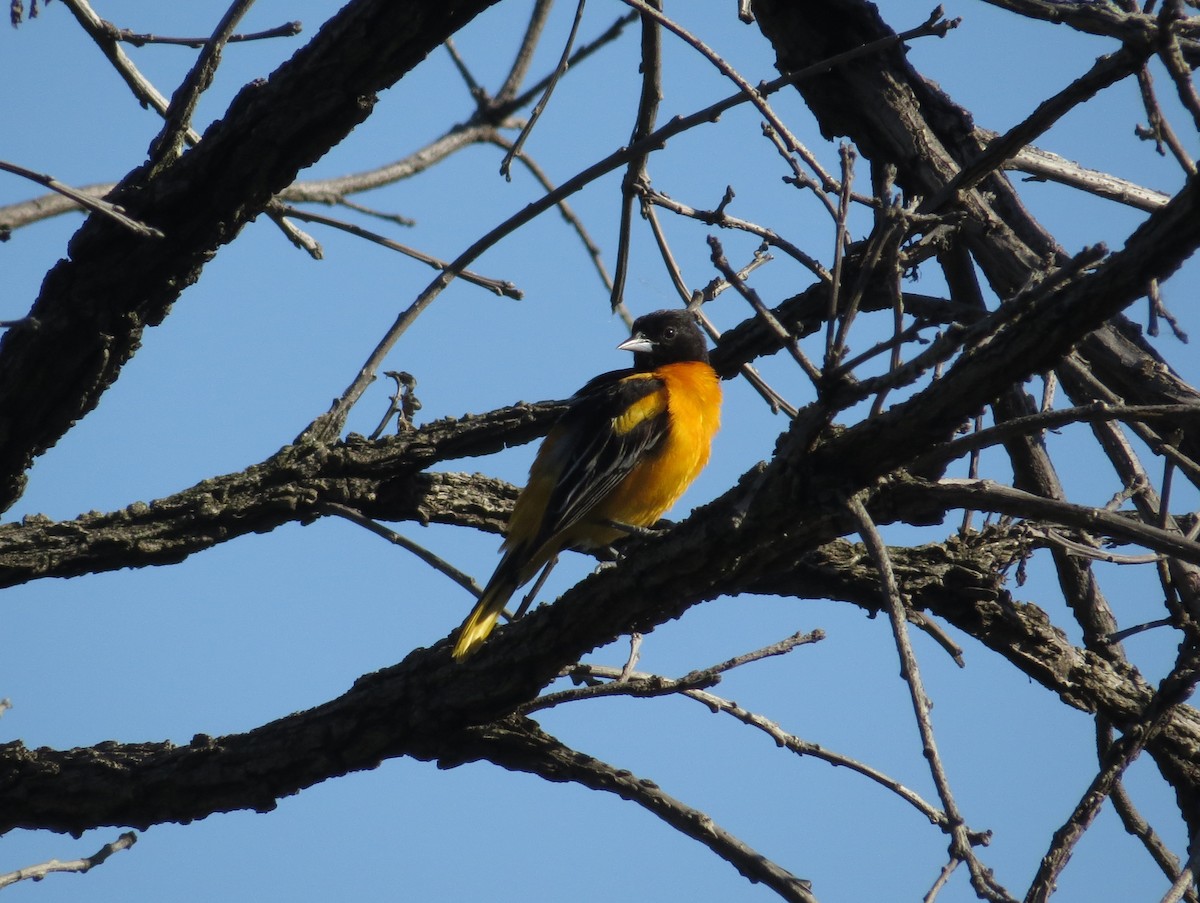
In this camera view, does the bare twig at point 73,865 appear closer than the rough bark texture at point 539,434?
No

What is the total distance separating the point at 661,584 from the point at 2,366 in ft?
6.59

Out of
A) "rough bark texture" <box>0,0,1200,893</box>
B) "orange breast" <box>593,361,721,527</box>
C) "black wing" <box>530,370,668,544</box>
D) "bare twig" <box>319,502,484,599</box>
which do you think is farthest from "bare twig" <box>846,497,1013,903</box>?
"orange breast" <box>593,361,721,527</box>

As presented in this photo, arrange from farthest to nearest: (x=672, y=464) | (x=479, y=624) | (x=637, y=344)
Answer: (x=637, y=344), (x=672, y=464), (x=479, y=624)

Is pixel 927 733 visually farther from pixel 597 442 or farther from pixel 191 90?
pixel 597 442

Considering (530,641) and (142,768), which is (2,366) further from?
(530,641)

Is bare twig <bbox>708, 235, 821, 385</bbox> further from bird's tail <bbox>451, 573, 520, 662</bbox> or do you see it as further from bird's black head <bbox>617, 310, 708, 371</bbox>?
bird's black head <bbox>617, 310, 708, 371</bbox>

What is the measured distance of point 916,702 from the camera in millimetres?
2242

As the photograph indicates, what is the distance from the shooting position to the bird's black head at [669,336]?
20.5ft

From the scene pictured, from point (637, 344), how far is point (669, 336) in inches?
11.1

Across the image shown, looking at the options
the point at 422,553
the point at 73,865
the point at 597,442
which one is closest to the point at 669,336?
the point at 597,442

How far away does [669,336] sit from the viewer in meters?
6.23

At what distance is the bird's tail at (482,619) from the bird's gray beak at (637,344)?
177 centimetres

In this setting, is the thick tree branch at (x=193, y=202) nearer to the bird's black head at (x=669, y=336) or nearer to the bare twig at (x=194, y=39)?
the bare twig at (x=194, y=39)

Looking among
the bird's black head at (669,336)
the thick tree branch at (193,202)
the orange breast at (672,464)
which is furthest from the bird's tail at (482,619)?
the bird's black head at (669,336)
